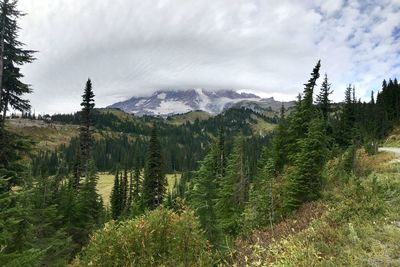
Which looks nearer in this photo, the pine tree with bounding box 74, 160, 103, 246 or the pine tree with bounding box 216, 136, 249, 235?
the pine tree with bounding box 216, 136, 249, 235

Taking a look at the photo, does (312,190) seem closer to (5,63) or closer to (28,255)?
(28,255)

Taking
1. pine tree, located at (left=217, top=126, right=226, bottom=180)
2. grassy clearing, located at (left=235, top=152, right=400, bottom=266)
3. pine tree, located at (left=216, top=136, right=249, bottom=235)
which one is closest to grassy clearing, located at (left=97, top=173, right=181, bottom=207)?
pine tree, located at (left=217, top=126, right=226, bottom=180)

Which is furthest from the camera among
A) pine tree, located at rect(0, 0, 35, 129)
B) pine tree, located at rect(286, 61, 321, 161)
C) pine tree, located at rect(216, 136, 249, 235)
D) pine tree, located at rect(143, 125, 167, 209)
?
pine tree, located at rect(143, 125, 167, 209)

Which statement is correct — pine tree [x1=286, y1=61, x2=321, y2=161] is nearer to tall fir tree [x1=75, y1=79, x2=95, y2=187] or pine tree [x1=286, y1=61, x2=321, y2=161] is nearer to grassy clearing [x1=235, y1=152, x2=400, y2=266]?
grassy clearing [x1=235, y1=152, x2=400, y2=266]

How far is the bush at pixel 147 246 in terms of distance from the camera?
957 centimetres

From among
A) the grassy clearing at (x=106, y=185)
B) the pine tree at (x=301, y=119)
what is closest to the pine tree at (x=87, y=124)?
the pine tree at (x=301, y=119)

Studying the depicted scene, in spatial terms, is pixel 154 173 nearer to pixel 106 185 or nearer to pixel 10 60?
pixel 10 60

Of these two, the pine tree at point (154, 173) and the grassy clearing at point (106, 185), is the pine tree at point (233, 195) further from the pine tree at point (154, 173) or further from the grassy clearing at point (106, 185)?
the grassy clearing at point (106, 185)

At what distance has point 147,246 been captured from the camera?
1009cm

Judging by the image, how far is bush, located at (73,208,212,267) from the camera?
9570 millimetres

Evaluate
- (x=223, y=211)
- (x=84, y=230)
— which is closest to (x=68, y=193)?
(x=84, y=230)

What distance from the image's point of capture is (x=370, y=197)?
13.6 meters

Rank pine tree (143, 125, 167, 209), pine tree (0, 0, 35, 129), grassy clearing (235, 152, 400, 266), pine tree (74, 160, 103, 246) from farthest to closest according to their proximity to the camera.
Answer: pine tree (143, 125, 167, 209) → pine tree (74, 160, 103, 246) → pine tree (0, 0, 35, 129) → grassy clearing (235, 152, 400, 266)

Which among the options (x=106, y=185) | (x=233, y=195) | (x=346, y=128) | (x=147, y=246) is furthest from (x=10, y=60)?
(x=106, y=185)
